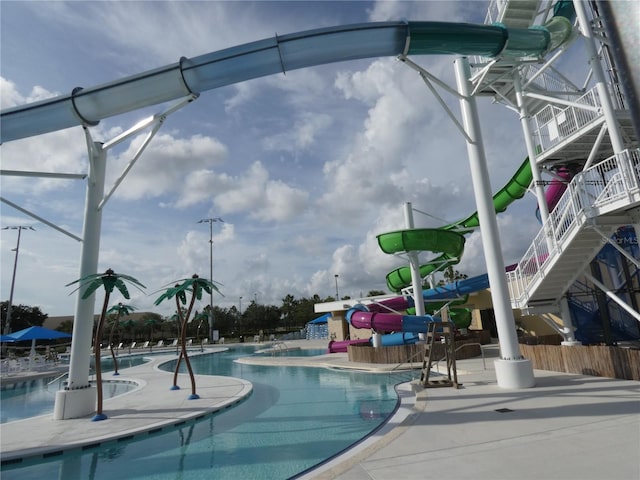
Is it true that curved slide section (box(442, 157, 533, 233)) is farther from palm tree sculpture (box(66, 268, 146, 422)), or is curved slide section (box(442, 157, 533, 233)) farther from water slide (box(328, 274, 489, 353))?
palm tree sculpture (box(66, 268, 146, 422))

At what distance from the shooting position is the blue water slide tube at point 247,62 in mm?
7949

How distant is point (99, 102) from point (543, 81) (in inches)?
613

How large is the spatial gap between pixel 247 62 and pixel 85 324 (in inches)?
275

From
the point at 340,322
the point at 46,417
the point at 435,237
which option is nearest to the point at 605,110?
the point at 435,237

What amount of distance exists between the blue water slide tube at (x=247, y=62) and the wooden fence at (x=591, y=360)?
25.3 feet

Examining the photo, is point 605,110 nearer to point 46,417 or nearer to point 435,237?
point 435,237

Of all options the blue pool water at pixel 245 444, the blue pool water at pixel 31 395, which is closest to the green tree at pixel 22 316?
the blue pool water at pixel 31 395

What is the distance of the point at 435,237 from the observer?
16641 mm

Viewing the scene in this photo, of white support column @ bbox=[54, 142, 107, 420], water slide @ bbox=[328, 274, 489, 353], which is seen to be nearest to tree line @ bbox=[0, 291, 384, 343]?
water slide @ bbox=[328, 274, 489, 353]

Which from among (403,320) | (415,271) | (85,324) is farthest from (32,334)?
(415,271)

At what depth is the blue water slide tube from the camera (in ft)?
26.1

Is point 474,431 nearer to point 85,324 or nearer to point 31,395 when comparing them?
point 85,324

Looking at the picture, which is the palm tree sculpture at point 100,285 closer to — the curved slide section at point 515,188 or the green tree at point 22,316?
the curved slide section at point 515,188

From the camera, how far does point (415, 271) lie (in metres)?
17.3
